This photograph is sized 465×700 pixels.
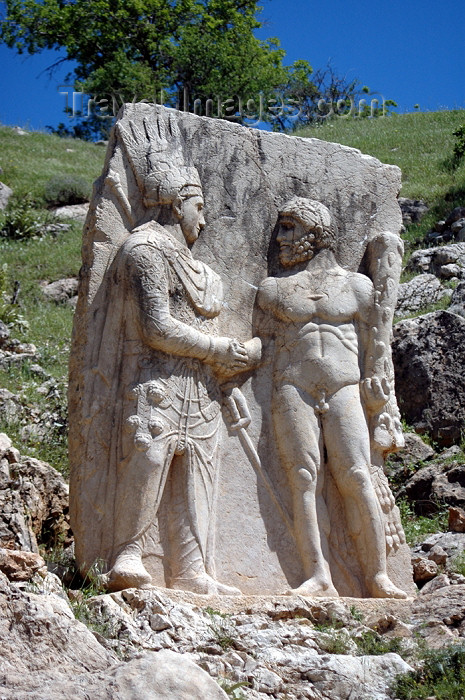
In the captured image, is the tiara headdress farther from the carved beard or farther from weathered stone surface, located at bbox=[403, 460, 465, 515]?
weathered stone surface, located at bbox=[403, 460, 465, 515]

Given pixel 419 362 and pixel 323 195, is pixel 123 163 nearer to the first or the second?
pixel 323 195

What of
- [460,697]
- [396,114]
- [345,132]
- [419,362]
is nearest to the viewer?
[460,697]

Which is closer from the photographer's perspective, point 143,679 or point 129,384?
point 143,679

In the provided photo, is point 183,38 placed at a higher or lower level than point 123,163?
higher

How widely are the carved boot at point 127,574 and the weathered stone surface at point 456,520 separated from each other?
3502 millimetres

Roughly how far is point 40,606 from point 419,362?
7037 mm

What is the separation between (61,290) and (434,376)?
6.88m

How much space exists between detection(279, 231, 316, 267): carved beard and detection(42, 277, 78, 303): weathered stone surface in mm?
8476

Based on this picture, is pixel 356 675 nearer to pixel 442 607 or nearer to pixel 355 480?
pixel 442 607

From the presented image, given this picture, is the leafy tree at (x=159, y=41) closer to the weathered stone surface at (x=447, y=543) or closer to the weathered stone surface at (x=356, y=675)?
the weathered stone surface at (x=447, y=543)

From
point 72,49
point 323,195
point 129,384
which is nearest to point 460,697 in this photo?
point 129,384

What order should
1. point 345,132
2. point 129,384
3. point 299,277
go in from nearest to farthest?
1. point 129,384
2. point 299,277
3. point 345,132

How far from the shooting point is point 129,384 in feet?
25.9

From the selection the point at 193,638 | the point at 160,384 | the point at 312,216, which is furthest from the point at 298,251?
the point at 193,638
